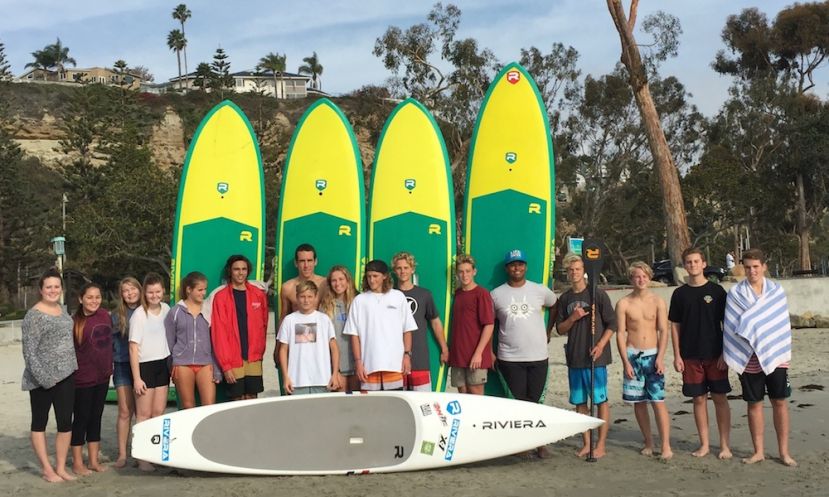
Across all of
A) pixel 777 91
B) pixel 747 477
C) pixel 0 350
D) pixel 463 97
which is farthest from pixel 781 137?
pixel 747 477

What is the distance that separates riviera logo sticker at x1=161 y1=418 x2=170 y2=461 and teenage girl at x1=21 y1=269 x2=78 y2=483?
1.62ft

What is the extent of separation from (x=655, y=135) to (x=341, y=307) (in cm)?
1200

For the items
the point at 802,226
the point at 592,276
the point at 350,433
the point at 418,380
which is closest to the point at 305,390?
the point at 350,433

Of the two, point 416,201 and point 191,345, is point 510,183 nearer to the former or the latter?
point 416,201

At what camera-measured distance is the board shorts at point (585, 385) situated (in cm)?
455

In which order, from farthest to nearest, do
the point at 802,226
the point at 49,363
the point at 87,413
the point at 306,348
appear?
1. the point at 802,226
2. the point at 306,348
3. the point at 87,413
4. the point at 49,363

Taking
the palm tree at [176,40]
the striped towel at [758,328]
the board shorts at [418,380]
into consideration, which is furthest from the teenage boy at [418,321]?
the palm tree at [176,40]

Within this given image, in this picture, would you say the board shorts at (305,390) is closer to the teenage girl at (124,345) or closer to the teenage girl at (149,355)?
the teenage girl at (149,355)

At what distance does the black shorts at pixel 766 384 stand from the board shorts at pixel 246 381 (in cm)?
285

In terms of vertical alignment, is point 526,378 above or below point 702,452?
above

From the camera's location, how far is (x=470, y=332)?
4.76 m

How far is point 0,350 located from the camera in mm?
13984

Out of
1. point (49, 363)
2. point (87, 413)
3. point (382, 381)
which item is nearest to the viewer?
point (49, 363)

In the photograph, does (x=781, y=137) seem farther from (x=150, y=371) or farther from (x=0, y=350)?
(x=150, y=371)
